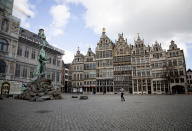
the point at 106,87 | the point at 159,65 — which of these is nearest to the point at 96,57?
the point at 106,87

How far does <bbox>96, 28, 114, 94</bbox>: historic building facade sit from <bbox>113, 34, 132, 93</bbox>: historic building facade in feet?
5.74

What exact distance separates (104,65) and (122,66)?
7.08m

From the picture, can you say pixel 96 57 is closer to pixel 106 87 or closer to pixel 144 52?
pixel 106 87

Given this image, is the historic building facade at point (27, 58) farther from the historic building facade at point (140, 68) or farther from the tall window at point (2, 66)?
the historic building facade at point (140, 68)

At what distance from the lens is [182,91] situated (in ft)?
147

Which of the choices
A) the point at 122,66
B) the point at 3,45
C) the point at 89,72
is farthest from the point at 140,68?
the point at 3,45

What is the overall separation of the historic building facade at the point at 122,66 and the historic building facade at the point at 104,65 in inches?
68.8

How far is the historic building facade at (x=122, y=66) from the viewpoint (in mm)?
48678

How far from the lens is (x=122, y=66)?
165ft

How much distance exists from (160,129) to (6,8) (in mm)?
42711

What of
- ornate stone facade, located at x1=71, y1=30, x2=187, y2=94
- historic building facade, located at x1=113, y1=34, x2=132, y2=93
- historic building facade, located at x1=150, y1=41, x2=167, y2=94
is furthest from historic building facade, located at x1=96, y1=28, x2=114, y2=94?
historic building facade, located at x1=150, y1=41, x2=167, y2=94

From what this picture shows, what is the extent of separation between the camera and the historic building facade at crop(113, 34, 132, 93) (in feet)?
160

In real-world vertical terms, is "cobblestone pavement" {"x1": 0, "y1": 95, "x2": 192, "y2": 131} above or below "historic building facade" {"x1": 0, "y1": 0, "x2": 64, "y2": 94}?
below

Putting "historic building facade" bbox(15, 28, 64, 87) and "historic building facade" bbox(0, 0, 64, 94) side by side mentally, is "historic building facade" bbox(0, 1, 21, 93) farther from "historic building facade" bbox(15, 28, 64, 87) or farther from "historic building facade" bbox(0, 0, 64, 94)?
"historic building facade" bbox(15, 28, 64, 87)
